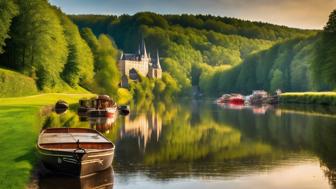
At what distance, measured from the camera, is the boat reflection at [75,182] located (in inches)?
866

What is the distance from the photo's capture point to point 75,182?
22812mm

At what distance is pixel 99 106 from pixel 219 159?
3891cm

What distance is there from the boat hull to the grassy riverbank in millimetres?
72944

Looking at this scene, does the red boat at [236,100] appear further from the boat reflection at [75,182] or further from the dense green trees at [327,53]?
the boat reflection at [75,182]

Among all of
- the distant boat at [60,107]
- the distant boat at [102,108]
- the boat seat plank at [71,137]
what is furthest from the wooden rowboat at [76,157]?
the distant boat at [60,107]

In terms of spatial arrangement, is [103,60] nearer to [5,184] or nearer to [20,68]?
[20,68]

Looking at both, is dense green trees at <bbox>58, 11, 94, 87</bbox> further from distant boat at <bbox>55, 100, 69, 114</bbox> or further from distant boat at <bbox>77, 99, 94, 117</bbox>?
distant boat at <bbox>55, 100, 69, 114</bbox>

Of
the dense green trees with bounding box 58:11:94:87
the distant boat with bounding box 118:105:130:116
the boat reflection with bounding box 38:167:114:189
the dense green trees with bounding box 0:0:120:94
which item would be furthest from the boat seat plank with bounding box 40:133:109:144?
the dense green trees with bounding box 58:11:94:87

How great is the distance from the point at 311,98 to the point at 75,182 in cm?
8605

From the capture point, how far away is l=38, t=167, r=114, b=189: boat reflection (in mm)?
A: 22000

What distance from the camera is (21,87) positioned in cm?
7862

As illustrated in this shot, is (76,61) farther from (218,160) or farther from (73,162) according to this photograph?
(73,162)

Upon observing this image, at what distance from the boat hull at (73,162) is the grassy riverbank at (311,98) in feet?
239

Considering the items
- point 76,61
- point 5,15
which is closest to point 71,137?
point 5,15
